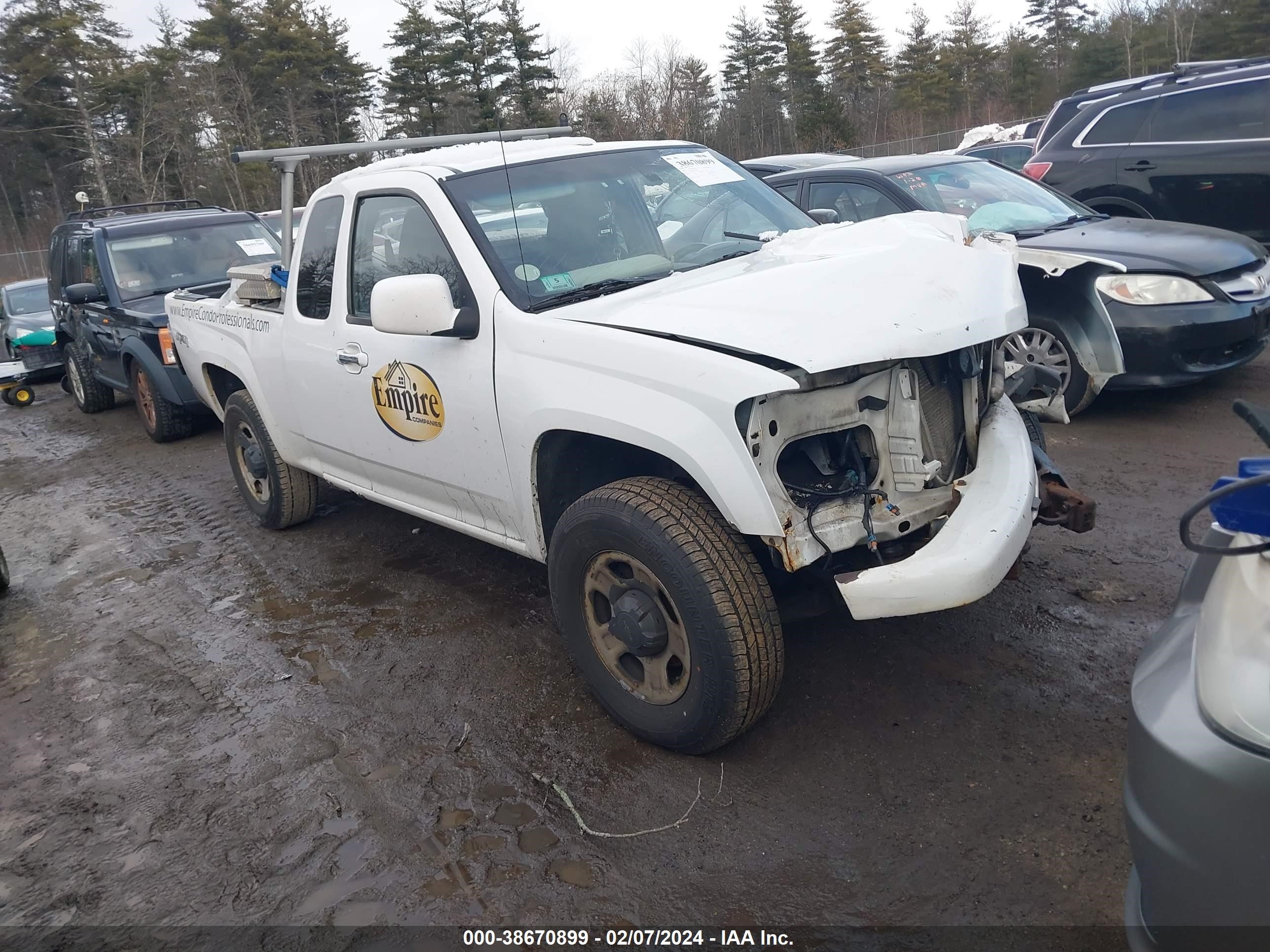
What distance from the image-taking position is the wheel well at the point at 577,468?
3270mm

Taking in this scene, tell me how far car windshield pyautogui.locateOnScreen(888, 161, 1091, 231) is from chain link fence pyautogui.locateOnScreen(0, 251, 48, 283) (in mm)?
38224

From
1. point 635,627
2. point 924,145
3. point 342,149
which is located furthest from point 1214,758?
point 924,145

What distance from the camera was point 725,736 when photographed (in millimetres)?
2906

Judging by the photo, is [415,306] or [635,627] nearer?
[635,627]

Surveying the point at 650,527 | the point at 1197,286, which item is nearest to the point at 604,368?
the point at 650,527

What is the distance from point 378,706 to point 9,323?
1244cm

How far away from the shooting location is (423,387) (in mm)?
3738

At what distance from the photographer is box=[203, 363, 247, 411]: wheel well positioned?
591 centimetres

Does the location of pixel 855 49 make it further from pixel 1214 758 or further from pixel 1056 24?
pixel 1214 758

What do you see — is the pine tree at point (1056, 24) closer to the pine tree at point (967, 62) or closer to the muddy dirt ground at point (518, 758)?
the pine tree at point (967, 62)

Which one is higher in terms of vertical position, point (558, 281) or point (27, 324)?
point (558, 281)

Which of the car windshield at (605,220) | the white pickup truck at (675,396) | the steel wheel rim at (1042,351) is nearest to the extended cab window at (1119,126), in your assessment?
the steel wheel rim at (1042,351)

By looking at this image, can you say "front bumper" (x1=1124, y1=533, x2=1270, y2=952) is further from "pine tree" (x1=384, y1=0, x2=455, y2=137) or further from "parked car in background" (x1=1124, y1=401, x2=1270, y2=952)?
"pine tree" (x1=384, y1=0, x2=455, y2=137)

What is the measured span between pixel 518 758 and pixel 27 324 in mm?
12896
